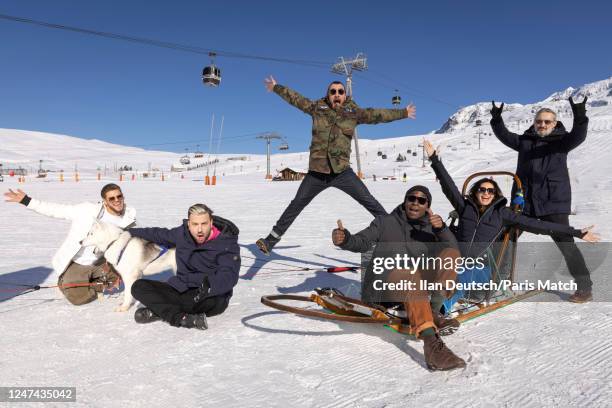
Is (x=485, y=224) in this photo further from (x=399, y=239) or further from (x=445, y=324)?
(x=445, y=324)

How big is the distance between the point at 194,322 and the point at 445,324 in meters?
1.77

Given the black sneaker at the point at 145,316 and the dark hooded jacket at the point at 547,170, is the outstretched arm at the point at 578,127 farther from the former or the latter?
the black sneaker at the point at 145,316

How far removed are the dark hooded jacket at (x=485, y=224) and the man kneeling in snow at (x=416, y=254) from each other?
698 millimetres

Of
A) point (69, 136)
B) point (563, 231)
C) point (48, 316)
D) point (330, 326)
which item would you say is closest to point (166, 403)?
point (330, 326)

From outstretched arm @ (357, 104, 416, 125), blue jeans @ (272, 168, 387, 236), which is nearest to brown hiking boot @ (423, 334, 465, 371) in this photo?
blue jeans @ (272, 168, 387, 236)

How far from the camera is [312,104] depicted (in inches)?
196

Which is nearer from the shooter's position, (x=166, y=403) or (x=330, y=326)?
(x=166, y=403)

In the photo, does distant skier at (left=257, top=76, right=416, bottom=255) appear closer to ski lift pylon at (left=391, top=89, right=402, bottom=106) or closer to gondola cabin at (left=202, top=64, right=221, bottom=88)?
gondola cabin at (left=202, top=64, right=221, bottom=88)

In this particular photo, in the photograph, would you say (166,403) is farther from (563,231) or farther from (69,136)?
(69,136)

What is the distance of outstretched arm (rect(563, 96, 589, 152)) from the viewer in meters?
3.67

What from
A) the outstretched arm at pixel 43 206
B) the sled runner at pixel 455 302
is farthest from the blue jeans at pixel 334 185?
the outstretched arm at pixel 43 206

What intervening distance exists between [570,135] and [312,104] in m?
2.57

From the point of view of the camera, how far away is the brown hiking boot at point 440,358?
97.7 inches

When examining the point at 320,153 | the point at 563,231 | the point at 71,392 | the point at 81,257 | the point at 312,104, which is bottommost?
the point at 71,392
